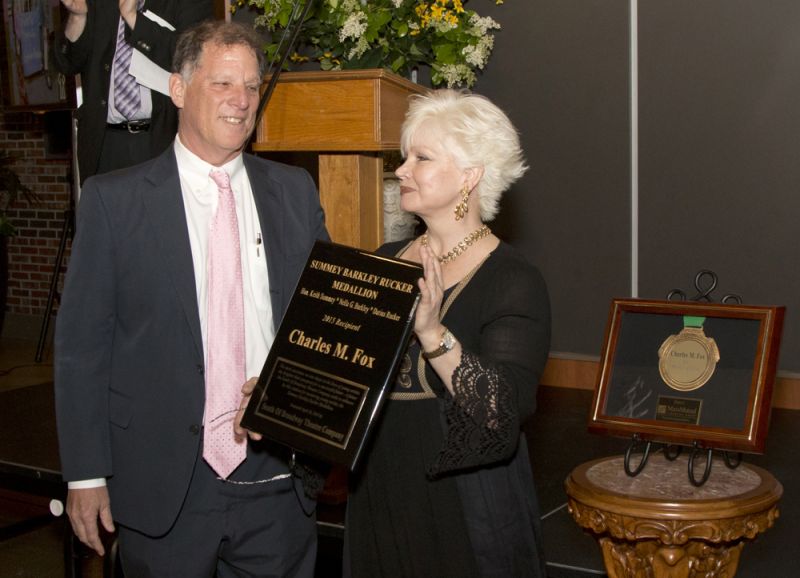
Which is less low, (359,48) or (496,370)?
(359,48)

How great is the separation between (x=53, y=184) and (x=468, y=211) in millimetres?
5837

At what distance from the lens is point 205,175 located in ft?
6.82

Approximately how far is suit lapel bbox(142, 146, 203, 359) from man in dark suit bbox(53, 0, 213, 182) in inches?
55.8

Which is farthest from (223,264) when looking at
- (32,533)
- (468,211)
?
(32,533)

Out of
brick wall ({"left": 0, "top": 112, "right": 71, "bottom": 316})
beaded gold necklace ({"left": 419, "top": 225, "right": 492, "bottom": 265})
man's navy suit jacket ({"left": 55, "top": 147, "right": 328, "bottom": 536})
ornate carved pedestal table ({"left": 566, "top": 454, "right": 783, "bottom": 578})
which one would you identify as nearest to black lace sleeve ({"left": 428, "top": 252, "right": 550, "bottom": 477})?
beaded gold necklace ({"left": 419, "top": 225, "right": 492, "bottom": 265})

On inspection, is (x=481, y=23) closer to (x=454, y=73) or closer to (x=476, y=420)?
(x=454, y=73)

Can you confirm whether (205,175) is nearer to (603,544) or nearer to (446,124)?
(446,124)

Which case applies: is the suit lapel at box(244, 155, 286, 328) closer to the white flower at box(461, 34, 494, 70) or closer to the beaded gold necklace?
the beaded gold necklace

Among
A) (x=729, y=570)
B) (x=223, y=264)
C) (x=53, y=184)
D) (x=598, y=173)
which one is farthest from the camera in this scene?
(x=53, y=184)

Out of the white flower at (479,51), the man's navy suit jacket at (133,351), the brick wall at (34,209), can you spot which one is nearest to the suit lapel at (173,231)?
the man's navy suit jacket at (133,351)

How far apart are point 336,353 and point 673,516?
0.80 meters

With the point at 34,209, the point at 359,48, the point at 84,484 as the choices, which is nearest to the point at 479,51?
the point at 359,48

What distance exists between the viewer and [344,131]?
302 cm

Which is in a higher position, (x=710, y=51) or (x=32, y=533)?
(x=710, y=51)
